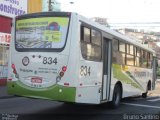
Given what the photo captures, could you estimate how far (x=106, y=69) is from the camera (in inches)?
558

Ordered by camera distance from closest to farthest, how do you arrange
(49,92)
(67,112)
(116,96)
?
(49,92) → (67,112) → (116,96)

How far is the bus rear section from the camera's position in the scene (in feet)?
37.7

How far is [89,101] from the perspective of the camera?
484 inches

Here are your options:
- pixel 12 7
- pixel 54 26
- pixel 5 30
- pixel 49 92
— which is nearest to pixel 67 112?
pixel 49 92

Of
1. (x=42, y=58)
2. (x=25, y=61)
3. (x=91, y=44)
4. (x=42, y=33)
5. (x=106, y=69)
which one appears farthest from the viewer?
(x=106, y=69)

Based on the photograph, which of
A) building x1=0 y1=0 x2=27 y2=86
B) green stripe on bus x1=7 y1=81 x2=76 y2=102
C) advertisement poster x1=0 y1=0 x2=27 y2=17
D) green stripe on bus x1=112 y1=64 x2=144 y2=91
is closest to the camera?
green stripe on bus x1=7 y1=81 x2=76 y2=102

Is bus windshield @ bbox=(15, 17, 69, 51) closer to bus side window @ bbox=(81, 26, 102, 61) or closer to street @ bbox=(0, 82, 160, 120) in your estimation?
bus side window @ bbox=(81, 26, 102, 61)

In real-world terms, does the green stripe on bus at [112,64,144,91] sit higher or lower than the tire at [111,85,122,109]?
higher

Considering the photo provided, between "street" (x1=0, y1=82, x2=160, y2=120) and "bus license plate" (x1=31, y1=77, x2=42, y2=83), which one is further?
"street" (x1=0, y1=82, x2=160, y2=120)

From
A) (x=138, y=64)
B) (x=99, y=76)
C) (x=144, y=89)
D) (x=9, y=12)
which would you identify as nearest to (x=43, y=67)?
(x=99, y=76)

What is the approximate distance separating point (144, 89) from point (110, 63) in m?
6.71

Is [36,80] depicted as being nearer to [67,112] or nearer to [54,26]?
[54,26]

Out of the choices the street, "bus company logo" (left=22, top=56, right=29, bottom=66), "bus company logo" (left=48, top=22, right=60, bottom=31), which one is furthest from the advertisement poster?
"bus company logo" (left=48, top=22, right=60, bottom=31)

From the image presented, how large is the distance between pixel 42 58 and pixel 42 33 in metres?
0.77
